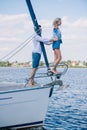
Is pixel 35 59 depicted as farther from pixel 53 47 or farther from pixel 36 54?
pixel 53 47

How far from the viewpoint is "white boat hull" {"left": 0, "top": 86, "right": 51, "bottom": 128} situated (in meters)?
14.6

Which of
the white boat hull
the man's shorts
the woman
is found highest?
the woman

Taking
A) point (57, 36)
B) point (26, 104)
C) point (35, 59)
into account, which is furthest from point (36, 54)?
point (26, 104)

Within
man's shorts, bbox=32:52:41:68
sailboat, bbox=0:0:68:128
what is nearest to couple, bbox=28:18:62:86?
man's shorts, bbox=32:52:41:68

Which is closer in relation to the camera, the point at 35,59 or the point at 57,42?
the point at 57,42

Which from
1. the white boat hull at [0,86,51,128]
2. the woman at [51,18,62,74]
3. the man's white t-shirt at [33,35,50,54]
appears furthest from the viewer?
the man's white t-shirt at [33,35,50,54]

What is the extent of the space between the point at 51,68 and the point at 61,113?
7748 mm

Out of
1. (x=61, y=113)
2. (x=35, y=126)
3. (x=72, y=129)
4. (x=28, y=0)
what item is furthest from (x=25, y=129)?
(x=61, y=113)

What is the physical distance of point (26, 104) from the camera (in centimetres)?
1495

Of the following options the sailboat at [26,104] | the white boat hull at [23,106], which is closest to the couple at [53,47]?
the sailboat at [26,104]

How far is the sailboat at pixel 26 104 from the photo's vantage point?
14.6 meters

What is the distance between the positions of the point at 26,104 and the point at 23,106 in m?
0.13

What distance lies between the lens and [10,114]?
49.0 feet

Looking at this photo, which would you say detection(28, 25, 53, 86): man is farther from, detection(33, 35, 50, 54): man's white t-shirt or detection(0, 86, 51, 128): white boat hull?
detection(0, 86, 51, 128): white boat hull
